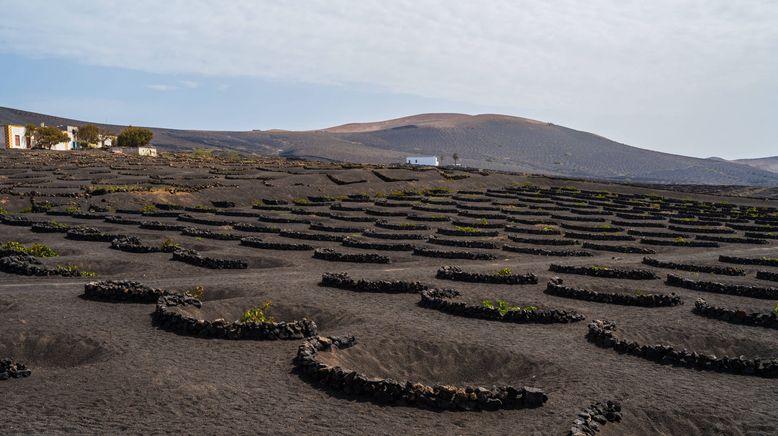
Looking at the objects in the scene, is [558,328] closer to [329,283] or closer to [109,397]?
[329,283]

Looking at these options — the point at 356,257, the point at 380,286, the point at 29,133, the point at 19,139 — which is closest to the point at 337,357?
the point at 380,286

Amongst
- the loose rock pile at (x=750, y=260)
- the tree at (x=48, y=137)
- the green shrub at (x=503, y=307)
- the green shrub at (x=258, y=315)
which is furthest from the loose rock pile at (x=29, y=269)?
the tree at (x=48, y=137)

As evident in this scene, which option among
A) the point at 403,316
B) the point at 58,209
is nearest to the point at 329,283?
the point at 403,316

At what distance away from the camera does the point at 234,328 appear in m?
17.2

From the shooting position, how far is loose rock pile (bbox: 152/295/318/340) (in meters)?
A: 17.2

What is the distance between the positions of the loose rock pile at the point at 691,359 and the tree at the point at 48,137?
426ft

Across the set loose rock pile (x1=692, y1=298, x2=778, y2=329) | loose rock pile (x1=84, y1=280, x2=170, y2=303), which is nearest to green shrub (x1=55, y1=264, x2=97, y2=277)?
loose rock pile (x1=84, y1=280, x2=170, y2=303)

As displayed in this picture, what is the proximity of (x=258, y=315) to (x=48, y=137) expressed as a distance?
12425 cm

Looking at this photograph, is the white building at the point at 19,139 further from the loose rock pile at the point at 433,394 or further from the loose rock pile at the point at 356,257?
the loose rock pile at the point at 433,394

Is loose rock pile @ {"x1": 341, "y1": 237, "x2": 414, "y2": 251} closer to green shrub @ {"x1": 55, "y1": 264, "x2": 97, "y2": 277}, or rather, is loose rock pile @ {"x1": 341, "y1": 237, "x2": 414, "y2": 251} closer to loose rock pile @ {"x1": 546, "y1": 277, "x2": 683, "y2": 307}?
loose rock pile @ {"x1": 546, "y1": 277, "x2": 683, "y2": 307}

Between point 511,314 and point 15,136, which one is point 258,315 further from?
point 15,136

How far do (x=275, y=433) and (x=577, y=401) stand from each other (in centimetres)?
623

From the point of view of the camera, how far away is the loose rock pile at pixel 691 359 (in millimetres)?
15680

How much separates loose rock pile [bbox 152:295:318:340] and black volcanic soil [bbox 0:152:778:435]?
423mm
